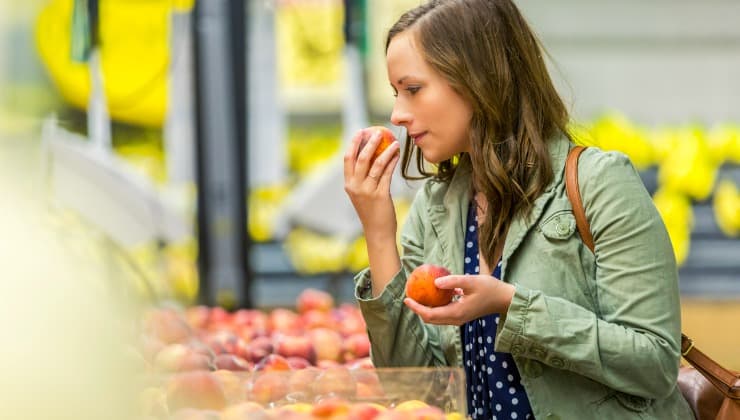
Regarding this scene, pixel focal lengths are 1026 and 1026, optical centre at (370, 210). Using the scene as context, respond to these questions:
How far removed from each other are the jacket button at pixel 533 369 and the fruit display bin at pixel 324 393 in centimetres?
28

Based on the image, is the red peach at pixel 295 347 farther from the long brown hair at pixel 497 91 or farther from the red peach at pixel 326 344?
the long brown hair at pixel 497 91

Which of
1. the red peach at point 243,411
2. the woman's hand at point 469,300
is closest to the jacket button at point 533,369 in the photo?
the woman's hand at point 469,300

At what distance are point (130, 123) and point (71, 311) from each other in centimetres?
343

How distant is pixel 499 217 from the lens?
173cm

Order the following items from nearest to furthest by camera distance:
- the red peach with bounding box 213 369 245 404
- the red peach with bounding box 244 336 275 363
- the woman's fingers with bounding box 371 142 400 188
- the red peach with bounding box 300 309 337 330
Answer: the red peach with bounding box 213 369 245 404
the woman's fingers with bounding box 371 142 400 188
the red peach with bounding box 244 336 275 363
the red peach with bounding box 300 309 337 330

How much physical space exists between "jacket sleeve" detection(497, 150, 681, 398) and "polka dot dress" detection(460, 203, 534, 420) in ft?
0.36

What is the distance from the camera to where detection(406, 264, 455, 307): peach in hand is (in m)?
1.56

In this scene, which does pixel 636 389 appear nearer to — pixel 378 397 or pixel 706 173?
pixel 378 397

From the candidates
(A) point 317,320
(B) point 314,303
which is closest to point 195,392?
(A) point 317,320

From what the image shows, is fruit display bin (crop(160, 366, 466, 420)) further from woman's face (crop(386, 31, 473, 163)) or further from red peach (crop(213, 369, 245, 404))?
woman's face (crop(386, 31, 473, 163))

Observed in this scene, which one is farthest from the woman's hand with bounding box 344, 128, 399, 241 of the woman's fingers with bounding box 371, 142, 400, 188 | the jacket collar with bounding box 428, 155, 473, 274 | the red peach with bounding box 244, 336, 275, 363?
the red peach with bounding box 244, 336, 275, 363

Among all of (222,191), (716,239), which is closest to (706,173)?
(716,239)

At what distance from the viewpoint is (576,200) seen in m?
1.64

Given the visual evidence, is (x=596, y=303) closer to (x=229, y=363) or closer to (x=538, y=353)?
(x=538, y=353)
